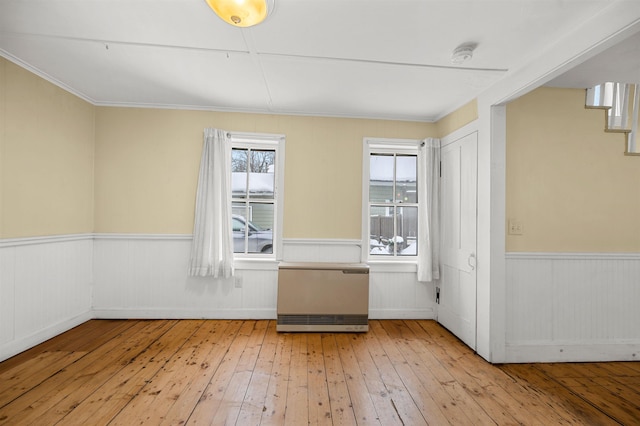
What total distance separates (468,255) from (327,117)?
2255mm

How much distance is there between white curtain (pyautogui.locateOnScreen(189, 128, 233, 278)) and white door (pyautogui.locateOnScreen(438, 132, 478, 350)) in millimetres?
2541

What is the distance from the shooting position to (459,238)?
10.3ft

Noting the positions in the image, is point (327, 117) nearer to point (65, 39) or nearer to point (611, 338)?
point (65, 39)

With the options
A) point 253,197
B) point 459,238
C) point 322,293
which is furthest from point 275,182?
point 459,238

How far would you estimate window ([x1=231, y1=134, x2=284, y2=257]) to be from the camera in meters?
3.67

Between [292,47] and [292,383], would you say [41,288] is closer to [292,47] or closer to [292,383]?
[292,383]

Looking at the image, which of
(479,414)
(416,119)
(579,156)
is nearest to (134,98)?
(416,119)

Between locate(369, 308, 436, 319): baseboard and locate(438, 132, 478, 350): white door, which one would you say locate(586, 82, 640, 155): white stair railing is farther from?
locate(369, 308, 436, 319): baseboard

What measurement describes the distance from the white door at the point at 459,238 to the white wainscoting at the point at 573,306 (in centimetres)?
36

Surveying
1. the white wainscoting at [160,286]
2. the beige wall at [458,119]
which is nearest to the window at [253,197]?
the white wainscoting at [160,286]

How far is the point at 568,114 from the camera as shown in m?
2.72

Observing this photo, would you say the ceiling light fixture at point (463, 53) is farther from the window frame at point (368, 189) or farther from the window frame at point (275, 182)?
the window frame at point (275, 182)

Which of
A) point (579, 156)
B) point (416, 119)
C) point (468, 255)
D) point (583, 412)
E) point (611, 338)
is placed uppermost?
point (416, 119)

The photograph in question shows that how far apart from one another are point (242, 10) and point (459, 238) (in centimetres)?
284
